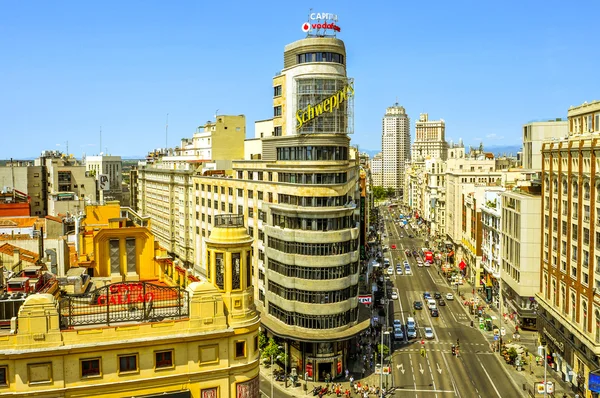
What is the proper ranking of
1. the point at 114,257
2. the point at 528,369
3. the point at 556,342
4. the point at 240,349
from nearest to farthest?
the point at 240,349 → the point at 114,257 → the point at 556,342 → the point at 528,369

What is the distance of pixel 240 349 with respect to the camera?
118ft

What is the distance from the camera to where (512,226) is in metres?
95.5

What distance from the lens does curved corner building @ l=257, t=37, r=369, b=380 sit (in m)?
74.9

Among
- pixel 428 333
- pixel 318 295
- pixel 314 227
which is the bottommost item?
pixel 428 333

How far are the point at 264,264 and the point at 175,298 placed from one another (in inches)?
1817

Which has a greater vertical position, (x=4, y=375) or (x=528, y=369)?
(x=4, y=375)

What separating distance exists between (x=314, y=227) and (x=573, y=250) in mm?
31999

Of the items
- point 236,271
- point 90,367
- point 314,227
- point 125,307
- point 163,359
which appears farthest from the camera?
point 314,227

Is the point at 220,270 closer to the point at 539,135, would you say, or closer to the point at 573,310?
the point at 573,310

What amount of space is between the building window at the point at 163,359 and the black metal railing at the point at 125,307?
2415 mm

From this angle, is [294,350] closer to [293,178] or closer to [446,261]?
[293,178]

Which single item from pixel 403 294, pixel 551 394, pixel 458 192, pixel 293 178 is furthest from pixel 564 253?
pixel 458 192

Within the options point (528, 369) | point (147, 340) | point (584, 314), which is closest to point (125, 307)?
point (147, 340)

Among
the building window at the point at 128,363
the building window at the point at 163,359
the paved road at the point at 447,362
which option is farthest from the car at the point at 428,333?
the building window at the point at 128,363
